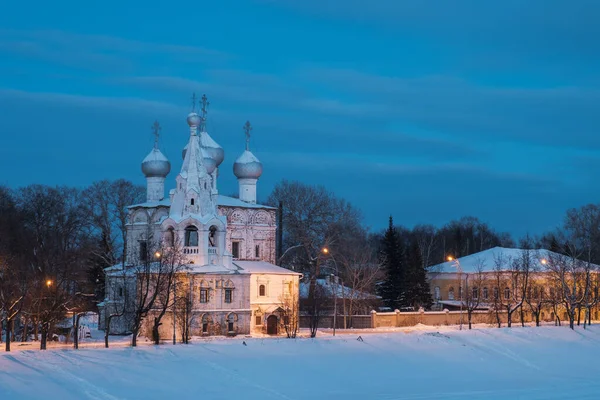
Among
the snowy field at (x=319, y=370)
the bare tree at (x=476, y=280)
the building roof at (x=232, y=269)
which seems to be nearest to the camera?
the snowy field at (x=319, y=370)

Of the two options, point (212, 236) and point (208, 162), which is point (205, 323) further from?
point (208, 162)

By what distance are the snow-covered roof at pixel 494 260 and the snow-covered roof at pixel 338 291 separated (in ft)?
27.5

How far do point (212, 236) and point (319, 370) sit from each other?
478 inches

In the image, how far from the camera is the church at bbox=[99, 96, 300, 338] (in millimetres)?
49656

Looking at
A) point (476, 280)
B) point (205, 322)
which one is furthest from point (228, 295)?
point (476, 280)

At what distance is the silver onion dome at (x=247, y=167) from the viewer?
5881 centimetres

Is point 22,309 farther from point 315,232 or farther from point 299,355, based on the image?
point 315,232

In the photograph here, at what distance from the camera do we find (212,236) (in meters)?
52.3

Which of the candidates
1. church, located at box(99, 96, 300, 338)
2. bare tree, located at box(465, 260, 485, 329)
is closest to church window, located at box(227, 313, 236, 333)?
church, located at box(99, 96, 300, 338)

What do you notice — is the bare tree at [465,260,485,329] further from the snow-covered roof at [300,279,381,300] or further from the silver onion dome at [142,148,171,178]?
Answer: the silver onion dome at [142,148,171,178]

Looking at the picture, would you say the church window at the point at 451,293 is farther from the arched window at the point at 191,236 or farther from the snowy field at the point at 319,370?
the arched window at the point at 191,236

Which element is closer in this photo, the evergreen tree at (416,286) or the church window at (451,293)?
the evergreen tree at (416,286)

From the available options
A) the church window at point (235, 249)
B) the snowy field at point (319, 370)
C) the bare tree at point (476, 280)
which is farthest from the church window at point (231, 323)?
the bare tree at point (476, 280)

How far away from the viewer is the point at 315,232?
6825 cm
